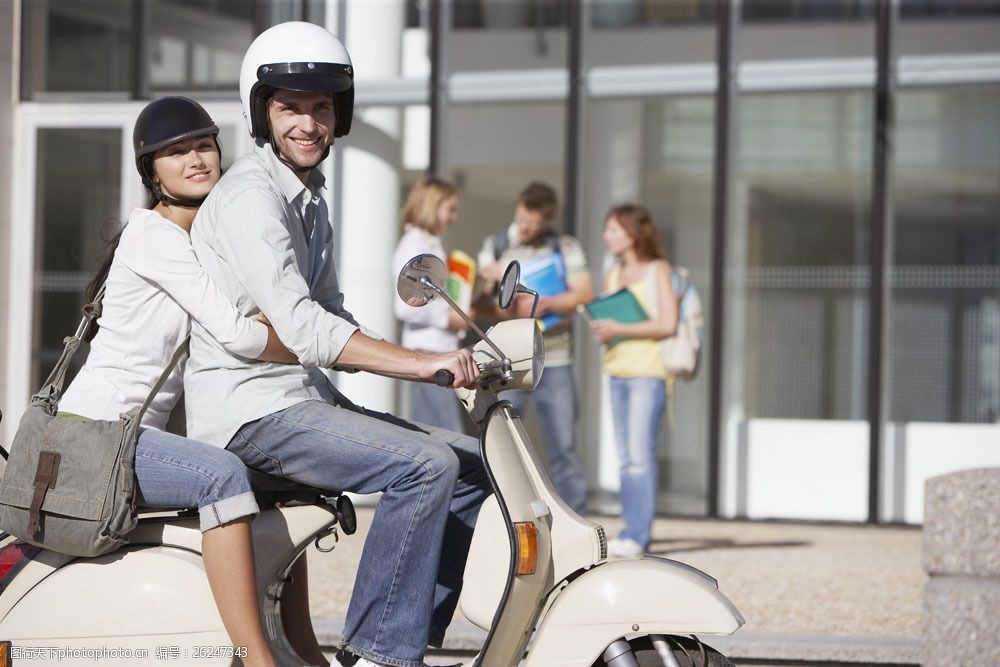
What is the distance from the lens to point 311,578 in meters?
6.25

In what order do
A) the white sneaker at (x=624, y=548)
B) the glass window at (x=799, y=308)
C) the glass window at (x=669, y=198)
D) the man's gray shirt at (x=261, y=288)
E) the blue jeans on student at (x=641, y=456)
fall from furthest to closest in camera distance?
the glass window at (x=669, y=198)
the glass window at (x=799, y=308)
the blue jeans on student at (x=641, y=456)
the white sneaker at (x=624, y=548)
the man's gray shirt at (x=261, y=288)

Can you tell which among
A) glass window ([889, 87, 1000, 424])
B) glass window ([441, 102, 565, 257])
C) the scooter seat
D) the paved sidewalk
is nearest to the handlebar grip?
the scooter seat

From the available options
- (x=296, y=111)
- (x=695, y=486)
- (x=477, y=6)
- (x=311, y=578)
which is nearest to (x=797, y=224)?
(x=695, y=486)

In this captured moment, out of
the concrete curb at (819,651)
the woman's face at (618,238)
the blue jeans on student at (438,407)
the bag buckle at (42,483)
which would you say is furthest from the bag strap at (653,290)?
the bag buckle at (42,483)

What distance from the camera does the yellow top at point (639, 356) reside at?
22.3 feet

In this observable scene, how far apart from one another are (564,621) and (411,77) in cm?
675

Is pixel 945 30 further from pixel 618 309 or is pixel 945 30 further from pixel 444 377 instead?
pixel 444 377

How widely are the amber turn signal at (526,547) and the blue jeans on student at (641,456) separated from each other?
371cm

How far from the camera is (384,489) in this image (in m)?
3.13

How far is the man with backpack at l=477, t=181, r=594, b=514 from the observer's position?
22.7ft

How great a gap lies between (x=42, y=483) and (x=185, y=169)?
2.55ft

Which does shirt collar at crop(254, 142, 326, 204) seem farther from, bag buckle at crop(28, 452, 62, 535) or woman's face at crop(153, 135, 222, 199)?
bag buckle at crop(28, 452, 62, 535)

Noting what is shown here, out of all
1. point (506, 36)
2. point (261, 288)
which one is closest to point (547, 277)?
point (506, 36)

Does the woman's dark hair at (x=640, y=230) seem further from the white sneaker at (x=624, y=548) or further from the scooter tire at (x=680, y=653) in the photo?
the scooter tire at (x=680, y=653)
